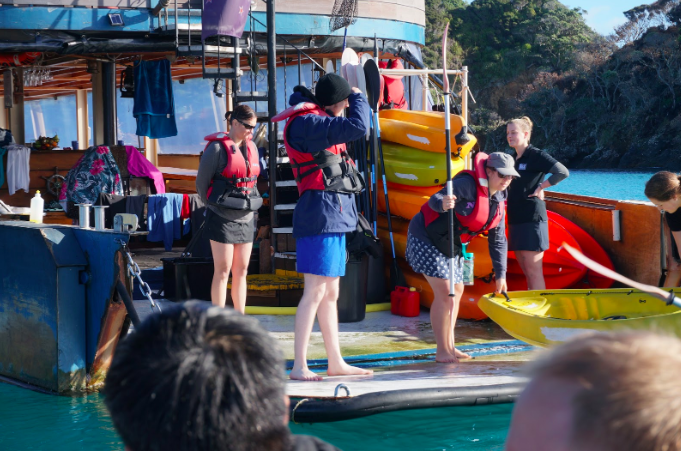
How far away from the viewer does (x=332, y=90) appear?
4.63 metres

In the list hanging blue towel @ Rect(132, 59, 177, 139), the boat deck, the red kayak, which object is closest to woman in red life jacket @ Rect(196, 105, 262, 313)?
the boat deck

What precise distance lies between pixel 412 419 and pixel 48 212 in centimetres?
865

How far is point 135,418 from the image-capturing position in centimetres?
110

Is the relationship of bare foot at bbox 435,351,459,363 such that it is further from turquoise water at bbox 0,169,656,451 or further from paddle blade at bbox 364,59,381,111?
paddle blade at bbox 364,59,381,111

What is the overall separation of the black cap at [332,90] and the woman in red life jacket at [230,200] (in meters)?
0.84

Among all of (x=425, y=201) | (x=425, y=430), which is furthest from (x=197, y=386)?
(x=425, y=201)

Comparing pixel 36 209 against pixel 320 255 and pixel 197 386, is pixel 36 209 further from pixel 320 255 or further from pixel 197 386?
pixel 197 386

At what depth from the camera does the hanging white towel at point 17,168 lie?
38.5 feet

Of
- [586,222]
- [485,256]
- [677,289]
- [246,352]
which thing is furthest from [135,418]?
[586,222]

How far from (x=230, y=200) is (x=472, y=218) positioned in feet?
5.30

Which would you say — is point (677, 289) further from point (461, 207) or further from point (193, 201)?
point (193, 201)

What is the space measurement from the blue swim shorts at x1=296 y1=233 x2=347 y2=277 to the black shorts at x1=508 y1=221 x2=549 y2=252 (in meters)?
1.94

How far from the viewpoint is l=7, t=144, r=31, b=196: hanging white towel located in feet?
38.5

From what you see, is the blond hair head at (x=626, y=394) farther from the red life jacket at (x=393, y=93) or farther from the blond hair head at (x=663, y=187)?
the red life jacket at (x=393, y=93)
